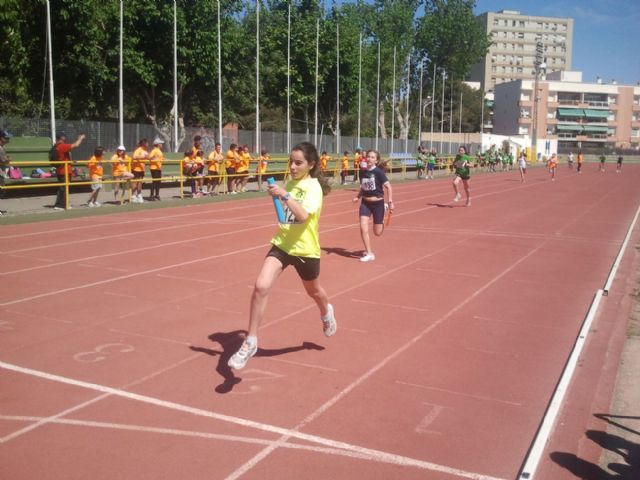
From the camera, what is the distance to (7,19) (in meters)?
19.1

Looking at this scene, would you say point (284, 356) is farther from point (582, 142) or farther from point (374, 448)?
point (582, 142)

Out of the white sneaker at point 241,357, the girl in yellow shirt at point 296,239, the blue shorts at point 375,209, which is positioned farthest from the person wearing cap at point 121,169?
the white sneaker at point 241,357

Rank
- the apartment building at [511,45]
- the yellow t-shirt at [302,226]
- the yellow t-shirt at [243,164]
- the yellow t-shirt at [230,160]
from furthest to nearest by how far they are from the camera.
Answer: the apartment building at [511,45]
the yellow t-shirt at [243,164]
the yellow t-shirt at [230,160]
the yellow t-shirt at [302,226]

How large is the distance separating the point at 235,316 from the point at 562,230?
36.8 ft

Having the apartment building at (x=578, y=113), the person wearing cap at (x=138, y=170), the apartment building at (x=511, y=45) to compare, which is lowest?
the person wearing cap at (x=138, y=170)

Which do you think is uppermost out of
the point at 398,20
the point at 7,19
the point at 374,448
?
the point at 398,20

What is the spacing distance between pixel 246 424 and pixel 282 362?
1.36 meters

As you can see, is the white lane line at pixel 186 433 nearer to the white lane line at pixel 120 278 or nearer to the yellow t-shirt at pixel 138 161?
the white lane line at pixel 120 278

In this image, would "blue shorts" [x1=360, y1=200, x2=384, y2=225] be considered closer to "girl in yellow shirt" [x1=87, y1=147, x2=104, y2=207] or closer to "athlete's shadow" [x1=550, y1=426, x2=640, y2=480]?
"athlete's shadow" [x1=550, y1=426, x2=640, y2=480]

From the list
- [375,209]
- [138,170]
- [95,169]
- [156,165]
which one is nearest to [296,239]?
[375,209]

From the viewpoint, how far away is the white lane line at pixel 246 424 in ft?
13.5

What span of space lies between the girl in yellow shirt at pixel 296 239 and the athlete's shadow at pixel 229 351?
7.5 inches

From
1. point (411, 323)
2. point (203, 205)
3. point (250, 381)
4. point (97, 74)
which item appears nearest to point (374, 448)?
point (250, 381)

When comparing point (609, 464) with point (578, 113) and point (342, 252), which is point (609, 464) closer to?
point (342, 252)
